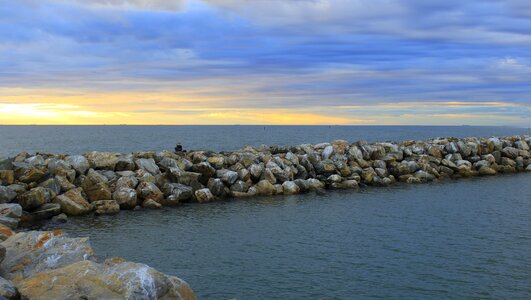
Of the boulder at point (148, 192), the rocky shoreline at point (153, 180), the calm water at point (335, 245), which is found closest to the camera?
the rocky shoreline at point (153, 180)

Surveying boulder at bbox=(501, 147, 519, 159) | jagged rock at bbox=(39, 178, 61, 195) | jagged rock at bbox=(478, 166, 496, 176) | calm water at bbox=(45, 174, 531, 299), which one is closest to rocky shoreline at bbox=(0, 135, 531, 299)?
jagged rock at bbox=(39, 178, 61, 195)

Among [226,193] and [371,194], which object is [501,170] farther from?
[226,193]

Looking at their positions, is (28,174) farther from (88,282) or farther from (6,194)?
(88,282)

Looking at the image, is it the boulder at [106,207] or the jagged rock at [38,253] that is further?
the boulder at [106,207]

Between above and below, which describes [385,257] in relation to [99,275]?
below

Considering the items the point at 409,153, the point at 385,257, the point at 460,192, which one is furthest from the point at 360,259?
the point at 409,153

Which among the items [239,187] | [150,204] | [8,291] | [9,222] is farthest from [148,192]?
[8,291]

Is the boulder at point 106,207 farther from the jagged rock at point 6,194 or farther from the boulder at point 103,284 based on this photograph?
the boulder at point 103,284

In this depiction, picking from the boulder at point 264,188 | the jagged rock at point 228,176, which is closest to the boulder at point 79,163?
the jagged rock at point 228,176

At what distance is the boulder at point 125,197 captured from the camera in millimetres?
26344

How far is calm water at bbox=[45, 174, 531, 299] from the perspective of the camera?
14828 millimetres

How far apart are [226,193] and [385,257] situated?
14.2 m

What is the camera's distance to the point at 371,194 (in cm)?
3198

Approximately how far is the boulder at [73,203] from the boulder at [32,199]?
0.69 m
